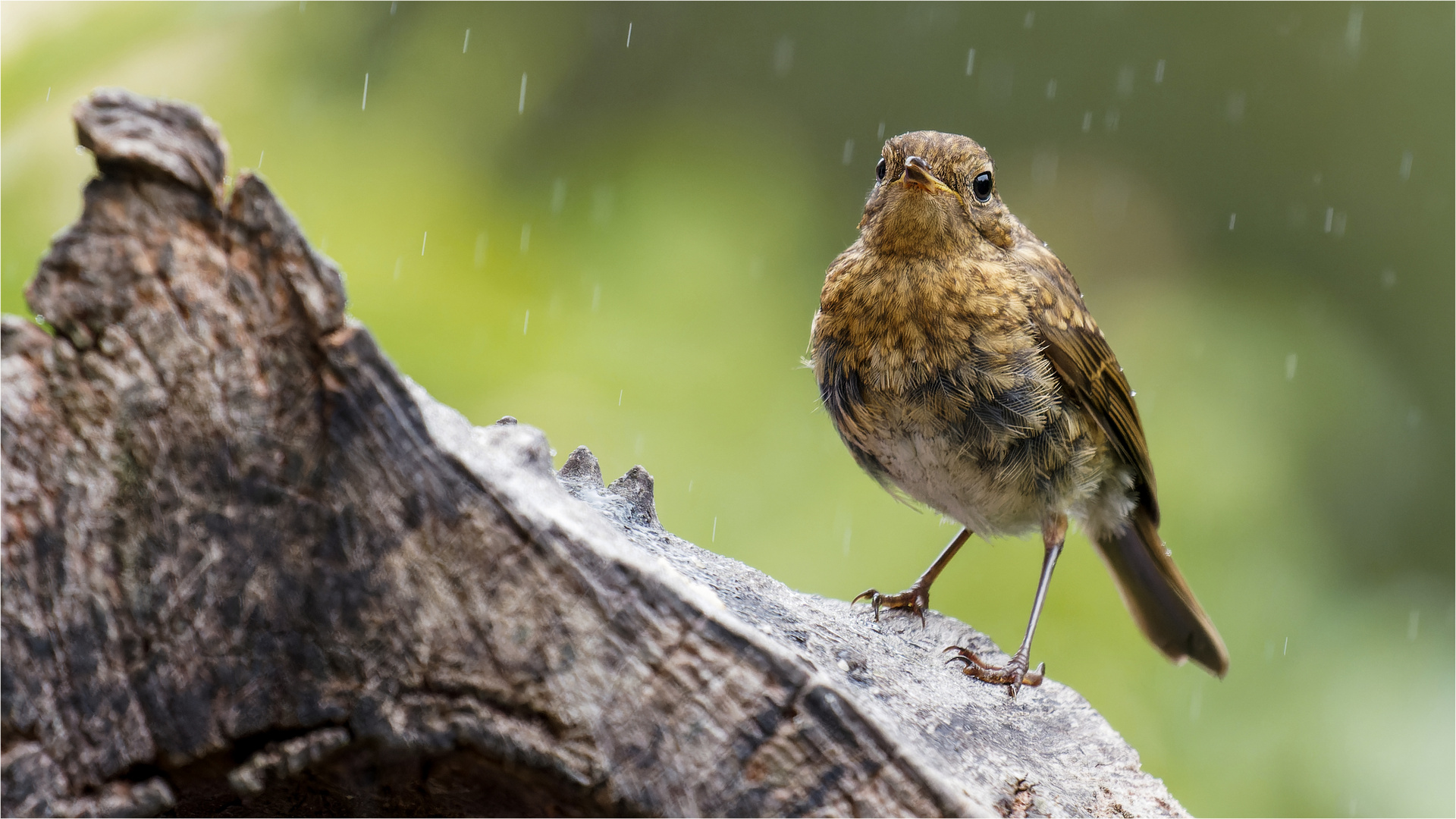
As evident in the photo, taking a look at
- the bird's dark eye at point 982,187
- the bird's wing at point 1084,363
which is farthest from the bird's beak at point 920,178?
the bird's wing at point 1084,363

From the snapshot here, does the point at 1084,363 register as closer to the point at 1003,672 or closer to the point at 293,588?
the point at 1003,672

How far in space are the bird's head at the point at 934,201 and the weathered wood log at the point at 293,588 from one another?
1438 mm

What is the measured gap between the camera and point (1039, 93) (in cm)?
481

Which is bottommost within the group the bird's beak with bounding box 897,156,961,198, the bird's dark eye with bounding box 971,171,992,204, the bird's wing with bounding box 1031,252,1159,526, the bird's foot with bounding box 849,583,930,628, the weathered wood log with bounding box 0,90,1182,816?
the weathered wood log with bounding box 0,90,1182,816

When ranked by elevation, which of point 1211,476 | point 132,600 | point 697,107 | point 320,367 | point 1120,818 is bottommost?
point 132,600

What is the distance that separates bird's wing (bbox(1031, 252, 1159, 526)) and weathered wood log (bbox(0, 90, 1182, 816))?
149 cm

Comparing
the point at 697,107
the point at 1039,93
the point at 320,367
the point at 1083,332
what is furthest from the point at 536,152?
the point at 320,367

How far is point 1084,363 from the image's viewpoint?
2795mm

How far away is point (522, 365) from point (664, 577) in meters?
2.84

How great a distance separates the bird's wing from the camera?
8.94 ft

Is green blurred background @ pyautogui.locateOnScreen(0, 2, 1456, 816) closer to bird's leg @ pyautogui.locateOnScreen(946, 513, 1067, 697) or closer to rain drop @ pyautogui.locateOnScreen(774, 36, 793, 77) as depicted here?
rain drop @ pyautogui.locateOnScreen(774, 36, 793, 77)

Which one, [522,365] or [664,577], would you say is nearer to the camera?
[664,577]

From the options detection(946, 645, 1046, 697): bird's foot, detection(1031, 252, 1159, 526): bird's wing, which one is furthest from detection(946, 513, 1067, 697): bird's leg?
detection(1031, 252, 1159, 526): bird's wing

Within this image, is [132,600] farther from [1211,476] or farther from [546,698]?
[1211,476]
